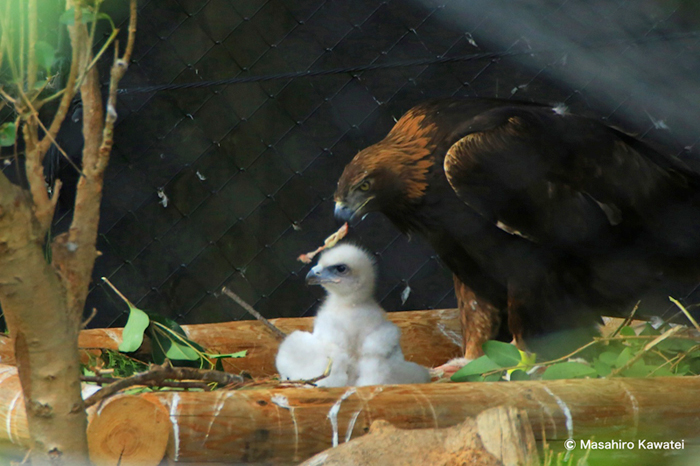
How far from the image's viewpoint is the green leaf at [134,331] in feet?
5.56

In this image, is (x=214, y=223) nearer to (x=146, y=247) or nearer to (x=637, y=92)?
(x=146, y=247)

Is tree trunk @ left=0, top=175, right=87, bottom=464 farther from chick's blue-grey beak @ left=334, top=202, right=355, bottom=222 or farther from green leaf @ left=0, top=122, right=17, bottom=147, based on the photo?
chick's blue-grey beak @ left=334, top=202, right=355, bottom=222

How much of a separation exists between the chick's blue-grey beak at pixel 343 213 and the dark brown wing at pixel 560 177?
0.26m

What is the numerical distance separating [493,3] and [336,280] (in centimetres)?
143

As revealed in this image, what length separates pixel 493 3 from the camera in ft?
8.61

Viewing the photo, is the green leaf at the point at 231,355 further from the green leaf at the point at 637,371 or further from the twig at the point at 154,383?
the green leaf at the point at 637,371

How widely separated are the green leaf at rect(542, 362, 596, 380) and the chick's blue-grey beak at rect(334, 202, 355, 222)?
2.04 ft

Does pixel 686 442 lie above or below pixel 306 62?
below

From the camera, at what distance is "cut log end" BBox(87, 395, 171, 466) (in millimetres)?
977

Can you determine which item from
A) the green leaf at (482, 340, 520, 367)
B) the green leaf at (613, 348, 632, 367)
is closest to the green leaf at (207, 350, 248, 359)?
the green leaf at (482, 340, 520, 367)

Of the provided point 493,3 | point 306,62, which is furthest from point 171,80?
point 493,3

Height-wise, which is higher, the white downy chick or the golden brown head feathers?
the golden brown head feathers

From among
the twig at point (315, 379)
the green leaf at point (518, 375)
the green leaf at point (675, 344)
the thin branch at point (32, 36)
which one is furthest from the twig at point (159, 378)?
the green leaf at point (675, 344)

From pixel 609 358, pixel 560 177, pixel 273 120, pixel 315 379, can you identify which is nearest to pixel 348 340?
Result: pixel 315 379
